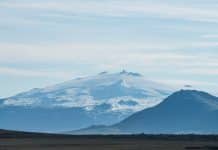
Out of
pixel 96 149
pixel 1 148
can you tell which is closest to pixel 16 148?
pixel 1 148

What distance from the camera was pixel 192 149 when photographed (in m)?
156

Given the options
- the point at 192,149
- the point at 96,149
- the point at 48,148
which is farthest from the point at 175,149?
the point at 48,148

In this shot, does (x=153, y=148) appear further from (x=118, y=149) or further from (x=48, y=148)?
(x=48, y=148)

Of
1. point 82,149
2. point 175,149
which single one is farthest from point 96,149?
point 175,149

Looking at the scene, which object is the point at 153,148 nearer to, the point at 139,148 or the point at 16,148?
the point at 139,148

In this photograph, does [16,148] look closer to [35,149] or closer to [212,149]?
[35,149]

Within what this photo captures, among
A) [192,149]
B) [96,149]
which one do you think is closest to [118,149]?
[96,149]

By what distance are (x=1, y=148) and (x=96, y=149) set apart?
58.1ft

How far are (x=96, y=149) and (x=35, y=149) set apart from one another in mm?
11423

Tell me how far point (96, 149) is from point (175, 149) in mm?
14841

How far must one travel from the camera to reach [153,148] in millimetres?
159750

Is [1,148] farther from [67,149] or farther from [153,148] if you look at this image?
[153,148]

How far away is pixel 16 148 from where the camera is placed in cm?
15825

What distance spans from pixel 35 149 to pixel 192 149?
2939 cm
